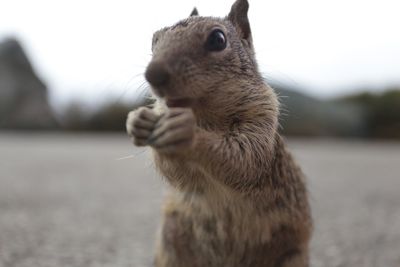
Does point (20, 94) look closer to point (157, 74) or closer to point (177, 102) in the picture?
point (177, 102)

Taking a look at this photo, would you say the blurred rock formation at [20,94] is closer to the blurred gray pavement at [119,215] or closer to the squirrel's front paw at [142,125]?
the blurred gray pavement at [119,215]

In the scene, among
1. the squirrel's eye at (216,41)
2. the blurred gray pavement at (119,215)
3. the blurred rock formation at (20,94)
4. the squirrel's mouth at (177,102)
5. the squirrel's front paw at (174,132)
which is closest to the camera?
the squirrel's front paw at (174,132)

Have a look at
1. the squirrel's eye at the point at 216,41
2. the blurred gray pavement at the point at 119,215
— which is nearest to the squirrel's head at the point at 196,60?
the squirrel's eye at the point at 216,41

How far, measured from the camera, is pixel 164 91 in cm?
179

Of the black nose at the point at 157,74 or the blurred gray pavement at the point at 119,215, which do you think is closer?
the black nose at the point at 157,74

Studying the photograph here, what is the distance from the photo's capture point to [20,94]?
849 inches

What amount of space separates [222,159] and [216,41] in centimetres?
53

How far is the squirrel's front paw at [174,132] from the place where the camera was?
5.30ft

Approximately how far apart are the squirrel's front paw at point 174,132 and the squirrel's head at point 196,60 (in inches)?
6.8

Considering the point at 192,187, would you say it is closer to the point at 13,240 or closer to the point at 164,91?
the point at 164,91

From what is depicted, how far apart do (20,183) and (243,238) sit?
4185 millimetres

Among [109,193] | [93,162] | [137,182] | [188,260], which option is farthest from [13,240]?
[93,162]

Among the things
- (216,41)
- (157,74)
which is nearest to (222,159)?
(157,74)

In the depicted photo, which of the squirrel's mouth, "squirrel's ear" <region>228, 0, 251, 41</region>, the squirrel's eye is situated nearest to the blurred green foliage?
"squirrel's ear" <region>228, 0, 251, 41</region>
